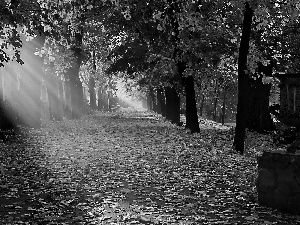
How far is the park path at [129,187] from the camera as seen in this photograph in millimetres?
7031

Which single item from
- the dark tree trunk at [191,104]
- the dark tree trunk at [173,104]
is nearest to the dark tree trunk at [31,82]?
the dark tree trunk at [191,104]

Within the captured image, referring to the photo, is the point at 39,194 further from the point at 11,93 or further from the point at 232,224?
the point at 11,93

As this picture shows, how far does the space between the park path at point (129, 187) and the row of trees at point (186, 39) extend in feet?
9.31

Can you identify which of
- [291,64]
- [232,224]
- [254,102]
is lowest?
[232,224]

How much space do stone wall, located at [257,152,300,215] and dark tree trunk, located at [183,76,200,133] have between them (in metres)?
15.6

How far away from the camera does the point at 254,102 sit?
27.5 metres

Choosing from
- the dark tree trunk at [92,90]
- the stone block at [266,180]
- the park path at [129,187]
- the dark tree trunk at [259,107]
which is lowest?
the park path at [129,187]

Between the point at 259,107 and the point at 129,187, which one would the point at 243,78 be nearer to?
the point at 129,187

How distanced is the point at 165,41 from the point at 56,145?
8718 mm

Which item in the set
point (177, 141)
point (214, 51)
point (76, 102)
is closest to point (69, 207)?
point (177, 141)

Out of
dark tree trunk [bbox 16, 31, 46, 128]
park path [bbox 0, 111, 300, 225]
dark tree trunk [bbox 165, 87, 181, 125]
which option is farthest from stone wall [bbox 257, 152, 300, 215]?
dark tree trunk [bbox 165, 87, 181, 125]

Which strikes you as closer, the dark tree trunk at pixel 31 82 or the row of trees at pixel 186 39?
the row of trees at pixel 186 39

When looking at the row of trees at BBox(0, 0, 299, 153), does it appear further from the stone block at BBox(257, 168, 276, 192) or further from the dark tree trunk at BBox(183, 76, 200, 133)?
the stone block at BBox(257, 168, 276, 192)

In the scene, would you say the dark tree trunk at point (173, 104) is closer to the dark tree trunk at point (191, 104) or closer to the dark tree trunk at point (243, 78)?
the dark tree trunk at point (191, 104)
